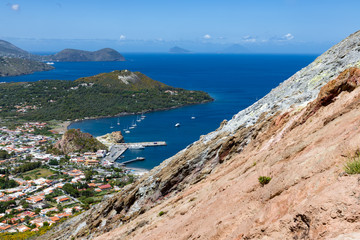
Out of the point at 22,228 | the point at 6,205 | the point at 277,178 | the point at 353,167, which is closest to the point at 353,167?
the point at 353,167

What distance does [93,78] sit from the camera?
641 feet

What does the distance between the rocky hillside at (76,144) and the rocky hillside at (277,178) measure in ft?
245

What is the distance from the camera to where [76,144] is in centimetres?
9356

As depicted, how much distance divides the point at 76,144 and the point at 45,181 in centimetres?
2461

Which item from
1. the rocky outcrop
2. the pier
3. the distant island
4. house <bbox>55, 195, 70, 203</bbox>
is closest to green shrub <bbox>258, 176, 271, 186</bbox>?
house <bbox>55, 195, 70, 203</bbox>

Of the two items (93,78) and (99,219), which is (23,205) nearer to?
(99,219)

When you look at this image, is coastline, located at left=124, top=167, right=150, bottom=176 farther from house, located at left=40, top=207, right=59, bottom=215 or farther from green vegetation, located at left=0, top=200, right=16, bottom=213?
green vegetation, located at left=0, top=200, right=16, bottom=213

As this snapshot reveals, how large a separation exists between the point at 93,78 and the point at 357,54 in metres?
192

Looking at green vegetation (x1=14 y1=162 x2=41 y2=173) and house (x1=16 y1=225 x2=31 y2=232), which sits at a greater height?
house (x1=16 y1=225 x2=31 y2=232)

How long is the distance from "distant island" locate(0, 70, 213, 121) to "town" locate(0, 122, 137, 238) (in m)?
38.6

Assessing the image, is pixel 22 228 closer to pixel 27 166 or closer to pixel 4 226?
pixel 4 226

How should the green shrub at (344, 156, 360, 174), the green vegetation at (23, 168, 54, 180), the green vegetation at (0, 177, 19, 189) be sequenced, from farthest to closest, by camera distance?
the green vegetation at (23, 168, 54, 180)
the green vegetation at (0, 177, 19, 189)
the green shrub at (344, 156, 360, 174)

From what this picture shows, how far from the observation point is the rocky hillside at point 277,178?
6.03 m

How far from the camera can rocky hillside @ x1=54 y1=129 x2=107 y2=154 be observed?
93.7 meters
